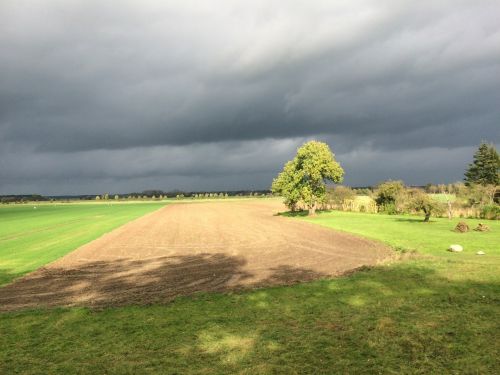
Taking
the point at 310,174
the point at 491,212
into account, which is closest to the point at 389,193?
the point at 310,174

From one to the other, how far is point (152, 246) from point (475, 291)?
2351 cm

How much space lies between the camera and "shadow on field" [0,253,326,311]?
15055mm

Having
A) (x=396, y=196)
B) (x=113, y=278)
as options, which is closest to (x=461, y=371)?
(x=113, y=278)

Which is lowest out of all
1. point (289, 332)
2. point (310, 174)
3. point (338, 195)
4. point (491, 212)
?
point (289, 332)

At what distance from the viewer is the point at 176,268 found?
20953 millimetres

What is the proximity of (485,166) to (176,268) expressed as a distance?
9547 cm

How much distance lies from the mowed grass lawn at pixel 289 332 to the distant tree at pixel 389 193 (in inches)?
1842

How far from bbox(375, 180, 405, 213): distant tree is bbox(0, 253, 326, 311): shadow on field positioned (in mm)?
44053

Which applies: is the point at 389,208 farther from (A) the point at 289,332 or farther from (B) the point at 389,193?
(A) the point at 289,332

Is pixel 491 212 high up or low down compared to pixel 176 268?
up

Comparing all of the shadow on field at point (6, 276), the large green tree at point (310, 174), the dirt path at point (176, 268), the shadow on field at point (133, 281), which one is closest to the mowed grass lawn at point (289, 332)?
→ the shadow on field at point (133, 281)

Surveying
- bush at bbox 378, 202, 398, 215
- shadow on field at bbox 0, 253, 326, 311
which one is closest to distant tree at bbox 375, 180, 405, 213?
bush at bbox 378, 202, 398, 215

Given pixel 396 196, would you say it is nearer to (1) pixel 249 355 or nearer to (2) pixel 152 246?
(2) pixel 152 246

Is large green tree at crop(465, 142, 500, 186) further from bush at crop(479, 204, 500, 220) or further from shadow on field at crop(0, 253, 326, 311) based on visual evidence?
shadow on field at crop(0, 253, 326, 311)
